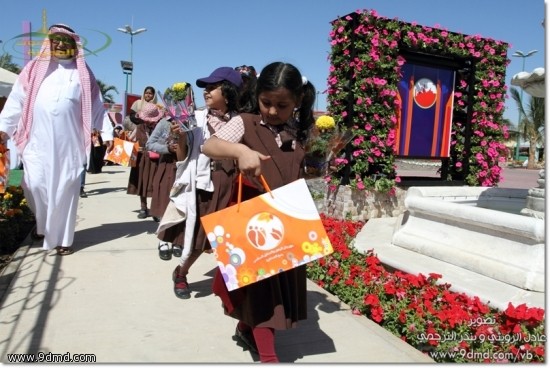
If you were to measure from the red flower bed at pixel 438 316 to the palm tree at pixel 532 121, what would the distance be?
2926 centimetres

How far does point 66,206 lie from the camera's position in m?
4.45

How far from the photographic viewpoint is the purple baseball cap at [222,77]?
329 cm

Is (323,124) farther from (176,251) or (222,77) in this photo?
(176,251)

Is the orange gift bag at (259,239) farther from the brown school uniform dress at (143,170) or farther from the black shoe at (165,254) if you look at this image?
the brown school uniform dress at (143,170)

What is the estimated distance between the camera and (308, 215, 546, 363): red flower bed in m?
2.59

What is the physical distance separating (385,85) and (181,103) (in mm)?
3908

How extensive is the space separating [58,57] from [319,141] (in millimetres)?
2986

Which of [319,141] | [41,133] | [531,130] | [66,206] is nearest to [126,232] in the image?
[66,206]

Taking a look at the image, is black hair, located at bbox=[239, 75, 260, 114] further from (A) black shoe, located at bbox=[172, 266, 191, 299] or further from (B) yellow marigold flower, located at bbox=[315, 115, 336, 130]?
(A) black shoe, located at bbox=[172, 266, 191, 299]

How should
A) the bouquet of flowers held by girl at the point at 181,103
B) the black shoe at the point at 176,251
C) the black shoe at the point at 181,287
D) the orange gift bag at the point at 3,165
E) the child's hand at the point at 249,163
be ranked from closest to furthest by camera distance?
the child's hand at the point at 249,163 < the bouquet of flowers held by girl at the point at 181,103 < the black shoe at the point at 181,287 < the orange gift bag at the point at 3,165 < the black shoe at the point at 176,251

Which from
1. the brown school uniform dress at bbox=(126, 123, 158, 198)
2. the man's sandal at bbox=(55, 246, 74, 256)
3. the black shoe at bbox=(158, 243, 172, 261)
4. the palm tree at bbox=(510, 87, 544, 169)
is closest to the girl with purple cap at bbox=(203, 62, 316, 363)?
the black shoe at bbox=(158, 243, 172, 261)

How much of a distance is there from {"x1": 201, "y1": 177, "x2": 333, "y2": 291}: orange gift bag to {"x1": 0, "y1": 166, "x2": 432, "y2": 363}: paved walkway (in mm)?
721

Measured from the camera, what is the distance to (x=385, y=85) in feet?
20.7

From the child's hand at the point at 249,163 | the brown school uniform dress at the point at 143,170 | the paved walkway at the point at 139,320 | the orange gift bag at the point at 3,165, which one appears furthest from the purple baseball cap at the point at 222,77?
the brown school uniform dress at the point at 143,170
